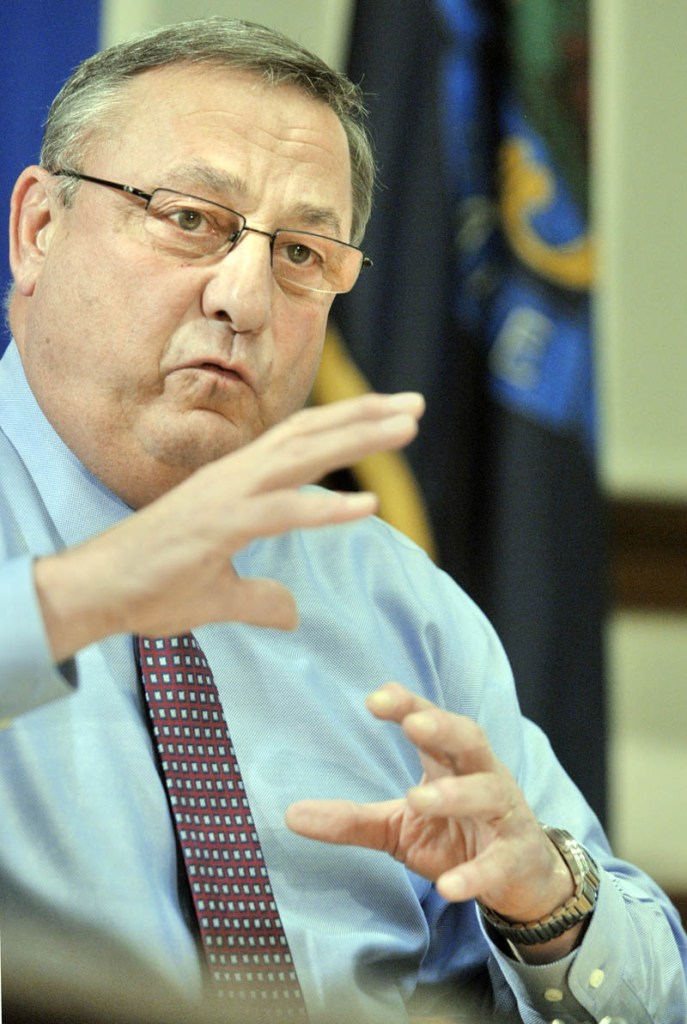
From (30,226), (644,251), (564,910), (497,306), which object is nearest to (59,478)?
(30,226)

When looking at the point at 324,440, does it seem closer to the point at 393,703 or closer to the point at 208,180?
the point at 393,703

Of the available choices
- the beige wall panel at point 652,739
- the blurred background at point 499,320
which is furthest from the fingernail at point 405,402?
the beige wall panel at point 652,739

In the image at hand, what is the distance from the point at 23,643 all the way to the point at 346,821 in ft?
1.16

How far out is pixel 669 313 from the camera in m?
2.90

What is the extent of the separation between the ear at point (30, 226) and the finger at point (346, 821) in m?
0.67

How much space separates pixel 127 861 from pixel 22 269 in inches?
26.1

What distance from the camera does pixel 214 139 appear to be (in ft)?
4.36

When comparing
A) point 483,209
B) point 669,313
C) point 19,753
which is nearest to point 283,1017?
point 19,753

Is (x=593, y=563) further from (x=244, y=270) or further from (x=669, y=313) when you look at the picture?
(x=244, y=270)

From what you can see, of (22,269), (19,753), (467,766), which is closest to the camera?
(467,766)

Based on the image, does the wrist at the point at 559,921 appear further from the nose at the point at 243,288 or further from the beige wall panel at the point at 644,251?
the beige wall panel at the point at 644,251

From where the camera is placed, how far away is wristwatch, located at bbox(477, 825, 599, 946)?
118cm

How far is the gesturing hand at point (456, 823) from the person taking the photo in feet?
3.33

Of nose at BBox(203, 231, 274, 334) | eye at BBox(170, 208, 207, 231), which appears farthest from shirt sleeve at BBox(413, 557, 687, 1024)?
eye at BBox(170, 208, 207, 231)
